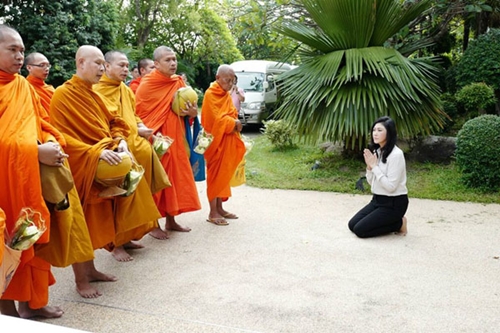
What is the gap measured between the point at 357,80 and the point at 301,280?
4.29m

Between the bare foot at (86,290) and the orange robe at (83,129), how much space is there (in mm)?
324

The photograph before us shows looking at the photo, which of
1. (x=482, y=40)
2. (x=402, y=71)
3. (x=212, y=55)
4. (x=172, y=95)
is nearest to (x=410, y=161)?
(x=402, y=71)

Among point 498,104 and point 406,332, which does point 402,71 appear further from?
point 406,332

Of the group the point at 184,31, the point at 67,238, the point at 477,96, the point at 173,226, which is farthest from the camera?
the point at 184,31

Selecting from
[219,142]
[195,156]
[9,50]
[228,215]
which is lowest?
[228,215]

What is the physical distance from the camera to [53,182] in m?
3.10

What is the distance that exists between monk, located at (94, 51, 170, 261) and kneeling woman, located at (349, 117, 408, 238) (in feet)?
7.15

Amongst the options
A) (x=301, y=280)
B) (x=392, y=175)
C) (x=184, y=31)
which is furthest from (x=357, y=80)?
(x=184, y=31)

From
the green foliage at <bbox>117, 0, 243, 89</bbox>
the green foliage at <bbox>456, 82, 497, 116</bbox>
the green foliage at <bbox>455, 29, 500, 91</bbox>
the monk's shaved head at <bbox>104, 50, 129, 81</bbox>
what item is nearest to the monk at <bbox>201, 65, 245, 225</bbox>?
the monk's shaved head at <bbox>104, 50, 129, 81</bbox>

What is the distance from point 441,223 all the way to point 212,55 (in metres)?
23.2

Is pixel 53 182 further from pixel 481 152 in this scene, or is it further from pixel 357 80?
pixel 481 152

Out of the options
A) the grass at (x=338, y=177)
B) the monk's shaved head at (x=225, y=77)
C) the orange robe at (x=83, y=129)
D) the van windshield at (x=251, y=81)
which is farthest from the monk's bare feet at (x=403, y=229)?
the van windshield at (x=251, y=81)

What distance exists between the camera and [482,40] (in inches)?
362

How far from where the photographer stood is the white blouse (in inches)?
203
